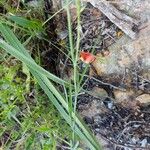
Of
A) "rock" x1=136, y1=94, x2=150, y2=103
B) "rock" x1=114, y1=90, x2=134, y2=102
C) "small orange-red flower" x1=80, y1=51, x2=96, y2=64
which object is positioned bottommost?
"rock" x1=136, y1=94, x2=150, y2=103

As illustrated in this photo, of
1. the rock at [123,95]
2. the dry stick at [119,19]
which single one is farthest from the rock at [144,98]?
the dry stick at [119,19]

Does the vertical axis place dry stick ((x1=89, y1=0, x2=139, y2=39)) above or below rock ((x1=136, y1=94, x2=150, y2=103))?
above

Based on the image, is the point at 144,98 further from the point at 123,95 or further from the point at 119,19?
the point at 119,19

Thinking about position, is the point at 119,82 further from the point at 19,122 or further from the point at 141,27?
the point at 19,122

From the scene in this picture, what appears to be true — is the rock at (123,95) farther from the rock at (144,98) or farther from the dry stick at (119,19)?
the dry stick at (119,19)

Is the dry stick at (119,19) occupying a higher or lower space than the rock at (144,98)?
higher

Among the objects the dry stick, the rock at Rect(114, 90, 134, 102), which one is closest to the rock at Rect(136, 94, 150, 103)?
the rock at Rect(114, 90, 134, 102)

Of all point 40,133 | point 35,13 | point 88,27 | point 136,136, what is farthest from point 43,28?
point 136,136

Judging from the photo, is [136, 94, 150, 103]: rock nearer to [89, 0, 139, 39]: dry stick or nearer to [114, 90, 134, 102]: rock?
[114, 90, 134, 102]: rock
